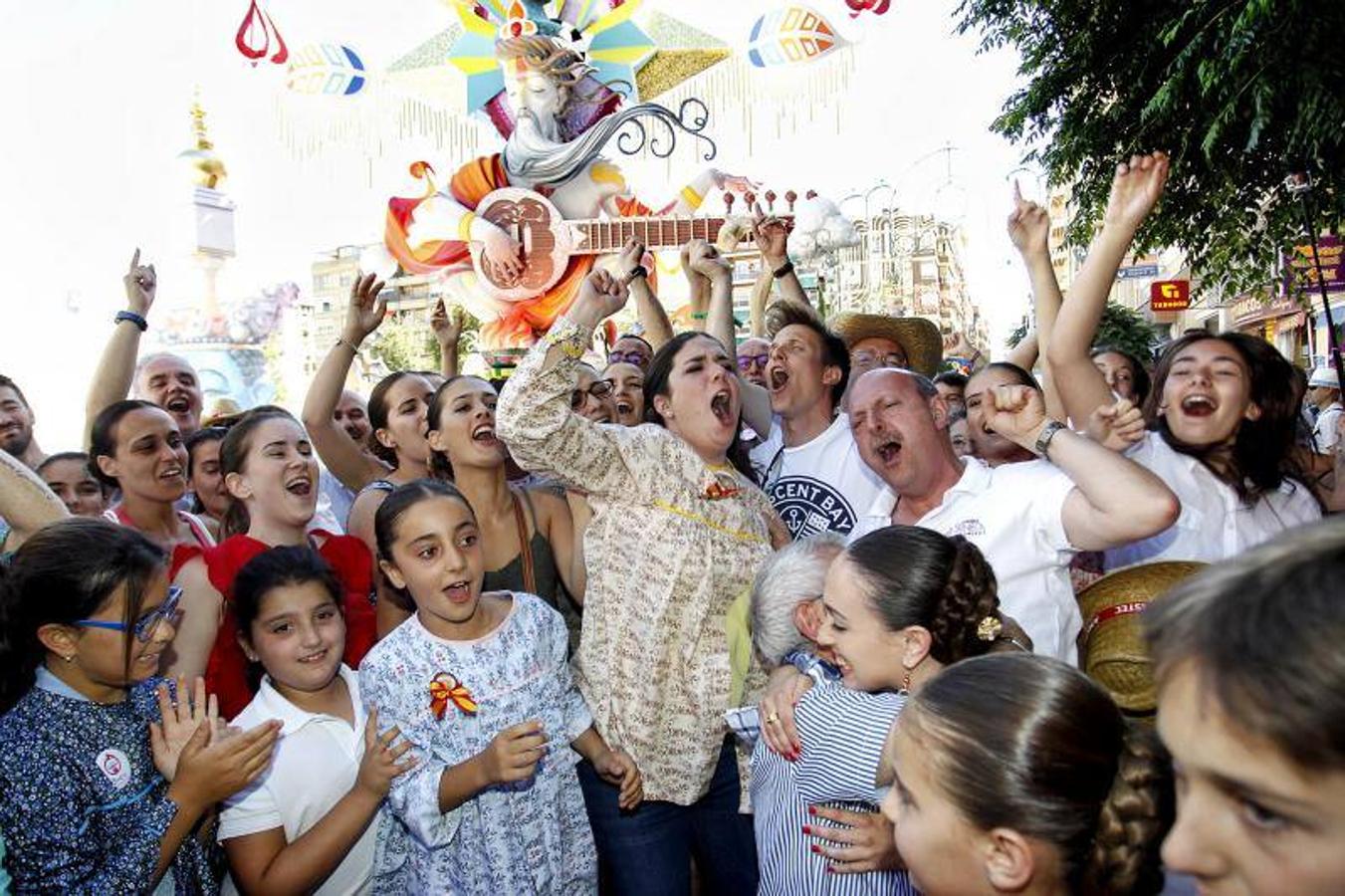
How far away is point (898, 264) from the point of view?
43.8 metres

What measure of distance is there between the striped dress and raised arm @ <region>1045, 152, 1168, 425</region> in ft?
4.28

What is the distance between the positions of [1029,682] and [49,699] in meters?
1.96

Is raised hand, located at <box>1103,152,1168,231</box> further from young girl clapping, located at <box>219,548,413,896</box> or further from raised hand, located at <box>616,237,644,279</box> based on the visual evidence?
young girl clapping, located at <box>219,548,413,896</box>

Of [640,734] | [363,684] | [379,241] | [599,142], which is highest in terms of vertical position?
[599,142]

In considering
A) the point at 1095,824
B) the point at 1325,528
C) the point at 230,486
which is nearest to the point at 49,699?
the point at 230,486

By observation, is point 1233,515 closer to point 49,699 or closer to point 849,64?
point 49,699

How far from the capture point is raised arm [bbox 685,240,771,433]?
404 cm

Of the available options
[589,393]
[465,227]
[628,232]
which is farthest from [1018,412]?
[465,227]

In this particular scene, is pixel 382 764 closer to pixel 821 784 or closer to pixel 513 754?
pixel 513 754

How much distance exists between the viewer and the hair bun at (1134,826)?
1.29m

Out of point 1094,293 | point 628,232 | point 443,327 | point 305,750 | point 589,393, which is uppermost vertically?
point 628,232

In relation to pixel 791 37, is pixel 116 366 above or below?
below

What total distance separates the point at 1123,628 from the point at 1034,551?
0.94 feet

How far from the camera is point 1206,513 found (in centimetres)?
281
